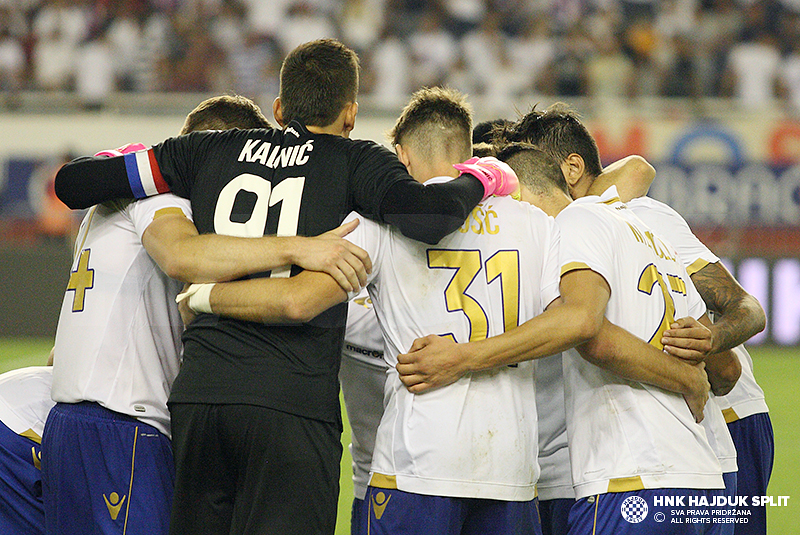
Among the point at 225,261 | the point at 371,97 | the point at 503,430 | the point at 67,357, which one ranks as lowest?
the point at 503,430

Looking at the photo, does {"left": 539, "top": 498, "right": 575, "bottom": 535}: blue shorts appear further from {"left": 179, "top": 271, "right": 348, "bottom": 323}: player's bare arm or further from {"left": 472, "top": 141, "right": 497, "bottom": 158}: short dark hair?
{"left": 472, "top": 141, "right": 497, "bottom": 158}: short dark hair

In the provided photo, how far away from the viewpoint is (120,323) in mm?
3287

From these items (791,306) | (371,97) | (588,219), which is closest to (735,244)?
(791,306)

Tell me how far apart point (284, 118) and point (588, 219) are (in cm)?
117

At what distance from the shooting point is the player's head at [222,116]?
3623 mm

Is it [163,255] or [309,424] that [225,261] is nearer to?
[163,255]

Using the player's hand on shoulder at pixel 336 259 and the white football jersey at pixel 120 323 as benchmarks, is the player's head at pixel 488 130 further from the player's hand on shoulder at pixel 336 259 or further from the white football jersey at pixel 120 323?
the white football jersey at pixel 120 323

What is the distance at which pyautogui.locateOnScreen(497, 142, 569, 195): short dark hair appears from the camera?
3.56 m

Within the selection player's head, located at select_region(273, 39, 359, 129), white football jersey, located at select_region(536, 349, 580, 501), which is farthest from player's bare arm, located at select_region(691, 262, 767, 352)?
player's head, located at select_region(273, 39, 359, 129)

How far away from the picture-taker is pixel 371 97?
14242mm

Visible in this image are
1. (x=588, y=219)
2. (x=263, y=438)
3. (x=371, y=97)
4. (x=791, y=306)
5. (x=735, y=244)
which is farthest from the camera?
(x=371, y=97)

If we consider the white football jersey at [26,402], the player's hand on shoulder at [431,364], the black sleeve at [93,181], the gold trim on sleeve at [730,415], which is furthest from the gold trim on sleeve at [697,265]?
the white football jersey at [26,402]

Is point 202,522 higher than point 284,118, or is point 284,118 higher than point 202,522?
point 284,118

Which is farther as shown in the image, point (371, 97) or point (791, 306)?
→ point (371, 97)
